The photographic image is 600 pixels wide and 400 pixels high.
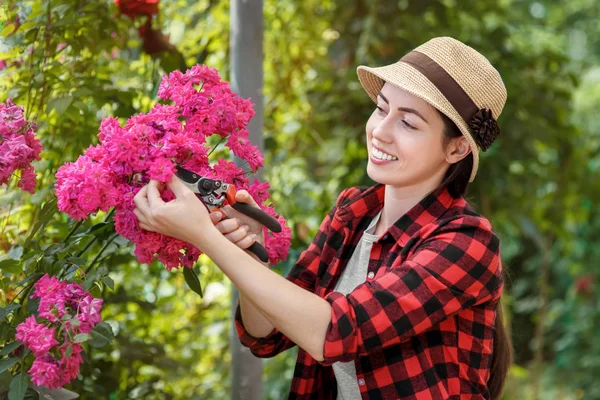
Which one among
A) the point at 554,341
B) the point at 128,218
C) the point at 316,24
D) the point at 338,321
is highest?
the point at 128,218

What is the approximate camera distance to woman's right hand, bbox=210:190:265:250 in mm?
1273

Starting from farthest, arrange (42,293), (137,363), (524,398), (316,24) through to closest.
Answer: (524,398) < (316,24) < (137,363) < (42,293)

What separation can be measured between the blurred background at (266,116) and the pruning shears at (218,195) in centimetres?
35

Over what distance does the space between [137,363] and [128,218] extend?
1.15 meters

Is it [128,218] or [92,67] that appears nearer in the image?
[128,218]

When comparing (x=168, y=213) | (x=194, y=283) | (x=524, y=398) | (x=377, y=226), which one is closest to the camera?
(x=168, y=213)

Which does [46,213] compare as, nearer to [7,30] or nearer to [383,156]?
[7,30]

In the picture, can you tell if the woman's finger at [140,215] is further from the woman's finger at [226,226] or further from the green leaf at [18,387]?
the green leaf at [18,387]

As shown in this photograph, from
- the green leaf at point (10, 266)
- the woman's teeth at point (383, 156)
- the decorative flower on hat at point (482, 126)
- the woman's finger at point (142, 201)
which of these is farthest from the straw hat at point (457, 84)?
the green leaf at point (10, 266)

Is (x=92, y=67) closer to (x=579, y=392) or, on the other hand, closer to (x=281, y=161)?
(x=281, y=161)

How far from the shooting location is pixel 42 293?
1.27 meters

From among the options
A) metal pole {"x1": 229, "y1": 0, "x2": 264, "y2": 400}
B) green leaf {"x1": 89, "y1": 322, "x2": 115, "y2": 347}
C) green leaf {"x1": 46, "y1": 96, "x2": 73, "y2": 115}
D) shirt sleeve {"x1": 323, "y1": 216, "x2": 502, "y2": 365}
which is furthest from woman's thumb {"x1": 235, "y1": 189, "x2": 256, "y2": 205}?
metal pole {"x1": 229, "y1": 0, "x2": 264, "y2": 400}

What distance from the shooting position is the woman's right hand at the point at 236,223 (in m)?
1.27

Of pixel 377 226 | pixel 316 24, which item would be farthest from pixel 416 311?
pixel 316 24
